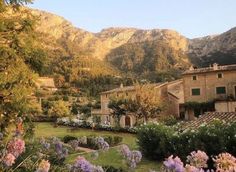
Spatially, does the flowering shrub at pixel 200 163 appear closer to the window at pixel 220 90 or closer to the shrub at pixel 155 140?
the shrub at pixel 155 140

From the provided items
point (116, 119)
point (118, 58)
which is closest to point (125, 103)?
point (116, 119)

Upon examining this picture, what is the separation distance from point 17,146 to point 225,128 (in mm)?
11578

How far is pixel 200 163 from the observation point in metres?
3.11

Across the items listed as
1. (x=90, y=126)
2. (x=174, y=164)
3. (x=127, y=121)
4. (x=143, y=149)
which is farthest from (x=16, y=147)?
(x=127, y=121)

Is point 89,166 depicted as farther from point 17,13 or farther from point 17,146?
point 17,13

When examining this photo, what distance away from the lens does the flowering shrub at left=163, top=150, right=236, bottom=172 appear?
273 centimetres

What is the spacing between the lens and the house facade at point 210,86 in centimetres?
4176

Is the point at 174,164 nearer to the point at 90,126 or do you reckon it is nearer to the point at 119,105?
the point at 90,126

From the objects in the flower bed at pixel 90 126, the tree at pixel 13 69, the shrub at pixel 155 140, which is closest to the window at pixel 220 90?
the flower bed at pixel 90 126

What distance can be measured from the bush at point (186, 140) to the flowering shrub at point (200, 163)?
1097 centimetres

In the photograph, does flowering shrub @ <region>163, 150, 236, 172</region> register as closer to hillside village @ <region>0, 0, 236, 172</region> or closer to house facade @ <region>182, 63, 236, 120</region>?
hillside village @ <region>0, 0, 236, 172</region>

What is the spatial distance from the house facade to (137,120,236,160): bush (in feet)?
77.6

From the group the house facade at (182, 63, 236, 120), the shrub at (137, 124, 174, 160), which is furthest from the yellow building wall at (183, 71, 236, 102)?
the shrub at (137, 124, 174, 160)

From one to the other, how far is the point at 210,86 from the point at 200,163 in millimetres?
41772
